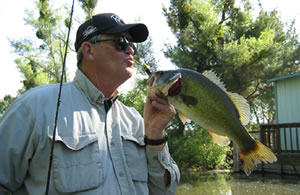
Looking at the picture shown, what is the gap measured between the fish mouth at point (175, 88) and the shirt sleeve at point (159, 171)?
1.66 ft

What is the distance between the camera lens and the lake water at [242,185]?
30.9 feet

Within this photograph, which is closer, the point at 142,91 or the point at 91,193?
the point at 91,193

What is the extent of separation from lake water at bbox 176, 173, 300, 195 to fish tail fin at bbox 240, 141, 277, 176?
26.2 ft

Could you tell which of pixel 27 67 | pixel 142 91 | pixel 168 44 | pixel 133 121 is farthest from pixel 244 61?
pixel 27 67

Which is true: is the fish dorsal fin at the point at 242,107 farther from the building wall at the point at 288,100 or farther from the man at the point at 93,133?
the building wall at the point at 288,100

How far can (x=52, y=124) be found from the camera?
189 cm

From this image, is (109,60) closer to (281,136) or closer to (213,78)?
(213,78)

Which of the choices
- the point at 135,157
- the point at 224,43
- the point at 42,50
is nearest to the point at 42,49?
the point at 42,50

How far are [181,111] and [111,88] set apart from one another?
67 centimetres

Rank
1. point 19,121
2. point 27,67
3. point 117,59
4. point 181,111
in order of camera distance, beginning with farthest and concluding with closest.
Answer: point 27,67
point 117,59
point 181,111
point 19,121

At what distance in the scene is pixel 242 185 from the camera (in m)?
10.7

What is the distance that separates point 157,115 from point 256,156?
0.82 metres

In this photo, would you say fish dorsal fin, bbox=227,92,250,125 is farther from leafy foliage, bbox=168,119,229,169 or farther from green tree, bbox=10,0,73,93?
green tree, bbox=10,0,73,93

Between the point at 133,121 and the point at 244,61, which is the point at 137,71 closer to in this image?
the point at 244,61
